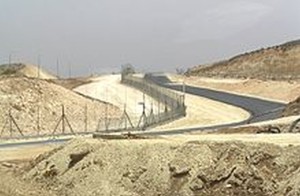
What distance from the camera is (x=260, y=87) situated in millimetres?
112750

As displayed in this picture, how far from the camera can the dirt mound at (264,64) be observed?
163 meters

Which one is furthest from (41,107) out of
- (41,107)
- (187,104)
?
(187,104)

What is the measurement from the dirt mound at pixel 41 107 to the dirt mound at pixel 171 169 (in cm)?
3590

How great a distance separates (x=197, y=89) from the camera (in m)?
122

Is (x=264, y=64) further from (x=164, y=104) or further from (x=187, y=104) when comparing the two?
(x=164, y=104)

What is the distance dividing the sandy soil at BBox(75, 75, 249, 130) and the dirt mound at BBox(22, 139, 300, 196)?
3606 cm

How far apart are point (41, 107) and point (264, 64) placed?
106620 millimetres

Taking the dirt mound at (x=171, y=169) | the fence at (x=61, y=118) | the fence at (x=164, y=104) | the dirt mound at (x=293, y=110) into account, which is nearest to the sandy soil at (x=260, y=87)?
the fence at (x=164, y=104)

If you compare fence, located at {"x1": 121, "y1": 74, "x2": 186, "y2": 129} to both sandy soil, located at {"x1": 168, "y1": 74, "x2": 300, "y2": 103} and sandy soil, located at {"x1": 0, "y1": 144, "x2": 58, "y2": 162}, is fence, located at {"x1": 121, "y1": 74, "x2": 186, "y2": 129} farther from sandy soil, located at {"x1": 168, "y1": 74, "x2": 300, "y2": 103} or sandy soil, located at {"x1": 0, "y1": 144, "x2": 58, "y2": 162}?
sandy soil, located at {"x1": 0, "y1": 144, "x2": 58, "y2": 162}

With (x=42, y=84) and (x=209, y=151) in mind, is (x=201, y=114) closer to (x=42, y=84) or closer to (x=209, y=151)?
(x=42, y=84)

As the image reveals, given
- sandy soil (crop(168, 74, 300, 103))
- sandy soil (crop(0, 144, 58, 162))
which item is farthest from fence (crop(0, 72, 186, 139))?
sandy soil (crop(168, 74, 300, 103))

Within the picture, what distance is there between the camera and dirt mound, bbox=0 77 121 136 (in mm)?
69625

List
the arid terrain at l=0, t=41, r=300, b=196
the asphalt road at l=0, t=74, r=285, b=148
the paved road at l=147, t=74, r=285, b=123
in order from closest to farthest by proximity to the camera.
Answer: the arid terrain at l=0, t=41, r=300, b=196 < the asphalt road at l=0, t=74, r=285, b=148 < the paved road at l=147, t=74, r=285, b=123

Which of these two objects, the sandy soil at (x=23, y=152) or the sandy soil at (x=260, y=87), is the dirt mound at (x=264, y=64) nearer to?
the sandy soil at (x=260, y=87)
